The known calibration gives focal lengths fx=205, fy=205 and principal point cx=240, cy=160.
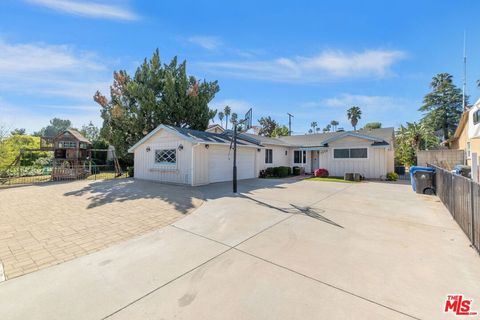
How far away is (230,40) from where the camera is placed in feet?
37.7

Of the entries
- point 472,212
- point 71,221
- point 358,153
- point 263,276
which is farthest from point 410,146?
point 71,221

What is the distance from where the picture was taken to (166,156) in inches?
536

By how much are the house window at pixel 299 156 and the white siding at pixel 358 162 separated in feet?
8.17

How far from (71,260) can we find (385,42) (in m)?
15.3

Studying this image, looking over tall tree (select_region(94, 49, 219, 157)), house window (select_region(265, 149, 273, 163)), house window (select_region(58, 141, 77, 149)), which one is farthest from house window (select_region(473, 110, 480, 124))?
house window (select_region(58, 141, 77, 149))

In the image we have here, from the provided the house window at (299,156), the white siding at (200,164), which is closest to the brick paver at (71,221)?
the white siding at (200,164)

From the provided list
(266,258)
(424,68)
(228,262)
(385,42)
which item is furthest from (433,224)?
(424,68)

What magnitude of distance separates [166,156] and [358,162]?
14.8m

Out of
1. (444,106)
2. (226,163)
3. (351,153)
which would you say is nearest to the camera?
(226,163)

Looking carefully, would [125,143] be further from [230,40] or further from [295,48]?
[295,48]

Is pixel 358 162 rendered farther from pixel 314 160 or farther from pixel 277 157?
pixel 277 157

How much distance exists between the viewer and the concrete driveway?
237cm

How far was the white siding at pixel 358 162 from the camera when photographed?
1573 centimetres

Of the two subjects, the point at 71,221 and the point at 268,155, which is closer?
the point at 71,221
